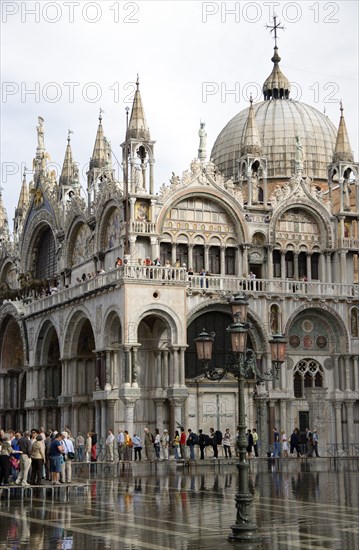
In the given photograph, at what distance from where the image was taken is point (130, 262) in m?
44.6

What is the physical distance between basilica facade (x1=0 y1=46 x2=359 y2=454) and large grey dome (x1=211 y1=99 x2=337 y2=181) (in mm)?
8774

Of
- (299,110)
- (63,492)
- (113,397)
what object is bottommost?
(63,492)

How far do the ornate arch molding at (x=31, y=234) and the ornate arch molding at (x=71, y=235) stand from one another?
10.6ft

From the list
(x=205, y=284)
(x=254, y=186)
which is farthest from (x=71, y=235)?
(x=205, y=284)

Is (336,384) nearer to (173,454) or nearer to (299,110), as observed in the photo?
(173,454)

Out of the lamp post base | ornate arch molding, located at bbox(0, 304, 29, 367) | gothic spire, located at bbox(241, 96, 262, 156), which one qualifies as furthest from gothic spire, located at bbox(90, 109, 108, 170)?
the lamp post base

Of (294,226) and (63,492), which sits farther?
(294,226)

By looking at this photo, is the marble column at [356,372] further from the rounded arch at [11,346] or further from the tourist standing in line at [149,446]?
the rounded arch at [11,346]

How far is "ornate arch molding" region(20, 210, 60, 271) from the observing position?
61438 millimetres

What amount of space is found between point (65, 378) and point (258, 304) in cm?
1131

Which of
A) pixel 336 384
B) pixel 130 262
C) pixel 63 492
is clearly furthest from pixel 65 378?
pixel 63 492

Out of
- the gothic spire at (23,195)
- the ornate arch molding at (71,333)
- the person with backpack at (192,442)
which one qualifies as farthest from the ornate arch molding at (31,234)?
the person with backpack at (192,442)

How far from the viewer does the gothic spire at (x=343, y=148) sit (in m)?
53.9

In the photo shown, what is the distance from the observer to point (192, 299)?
152 ft
